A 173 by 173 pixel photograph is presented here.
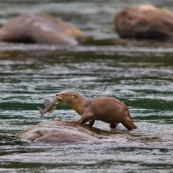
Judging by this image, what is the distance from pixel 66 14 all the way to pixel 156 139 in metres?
24.8

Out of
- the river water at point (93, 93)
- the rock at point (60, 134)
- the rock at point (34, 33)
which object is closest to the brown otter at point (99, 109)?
the river water at point (93, 93)

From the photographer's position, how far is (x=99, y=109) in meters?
13.7

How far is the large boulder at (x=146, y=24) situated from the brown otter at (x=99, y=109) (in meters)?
15.5

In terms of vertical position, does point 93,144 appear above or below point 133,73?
above

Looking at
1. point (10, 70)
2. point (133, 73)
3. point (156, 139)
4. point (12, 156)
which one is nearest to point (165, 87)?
point (133, 73)

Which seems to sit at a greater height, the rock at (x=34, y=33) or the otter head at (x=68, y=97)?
the otter head at (x=68, y=97)

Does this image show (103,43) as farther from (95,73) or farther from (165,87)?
(165,87)

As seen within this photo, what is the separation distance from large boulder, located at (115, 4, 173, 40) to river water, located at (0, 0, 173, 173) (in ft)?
2.37

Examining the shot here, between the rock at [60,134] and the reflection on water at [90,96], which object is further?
the rock at [60,134]

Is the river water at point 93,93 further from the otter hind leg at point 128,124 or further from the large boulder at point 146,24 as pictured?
the large boulder at point 146,24

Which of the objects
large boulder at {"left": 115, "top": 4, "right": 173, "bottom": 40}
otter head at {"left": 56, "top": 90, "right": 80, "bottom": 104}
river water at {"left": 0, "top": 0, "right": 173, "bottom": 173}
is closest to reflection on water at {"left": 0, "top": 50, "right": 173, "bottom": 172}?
river water at {"left": 0, "top": 0, "right": 173, "bottom": 173}

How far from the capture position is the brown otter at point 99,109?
13695 mm

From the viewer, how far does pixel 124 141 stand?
12812mm

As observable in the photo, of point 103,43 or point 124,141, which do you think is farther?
point 103,43
